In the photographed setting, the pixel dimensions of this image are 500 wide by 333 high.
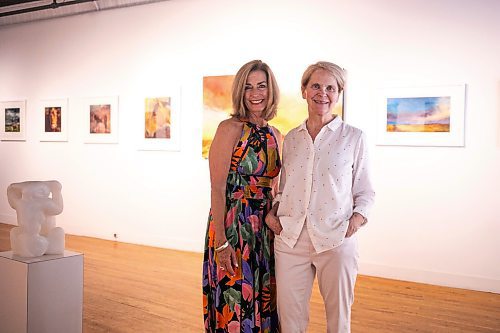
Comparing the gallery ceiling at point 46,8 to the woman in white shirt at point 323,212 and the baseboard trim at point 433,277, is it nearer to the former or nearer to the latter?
the baseboard trim at point 433,277

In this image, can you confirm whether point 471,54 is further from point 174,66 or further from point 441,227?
point 174,66

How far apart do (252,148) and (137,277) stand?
3682 mm

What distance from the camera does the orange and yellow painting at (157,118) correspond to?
26.5 feet

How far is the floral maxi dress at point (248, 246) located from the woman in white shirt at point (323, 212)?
22 centimetres

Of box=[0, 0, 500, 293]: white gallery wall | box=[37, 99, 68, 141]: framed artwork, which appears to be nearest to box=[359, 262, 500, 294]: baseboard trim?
box=[0, 0, 500, 293]: white gallery wall

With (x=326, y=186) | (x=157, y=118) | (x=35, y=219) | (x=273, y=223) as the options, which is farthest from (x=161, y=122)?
(x=326, y=186)

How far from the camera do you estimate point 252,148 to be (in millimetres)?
3049

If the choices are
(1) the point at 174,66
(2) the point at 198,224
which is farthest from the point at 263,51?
(2) the point at 198,224

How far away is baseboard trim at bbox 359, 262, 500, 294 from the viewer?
227 inches

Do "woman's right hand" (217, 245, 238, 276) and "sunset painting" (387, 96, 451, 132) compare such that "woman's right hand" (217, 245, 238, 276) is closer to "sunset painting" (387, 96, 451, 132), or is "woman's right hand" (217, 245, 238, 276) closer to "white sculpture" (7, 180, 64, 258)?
"white sculpture" (7, 180, 64, 258)

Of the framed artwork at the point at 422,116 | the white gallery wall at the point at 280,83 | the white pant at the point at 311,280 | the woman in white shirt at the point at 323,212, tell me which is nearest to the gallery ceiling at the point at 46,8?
the white gallery wall at the point at 280,83

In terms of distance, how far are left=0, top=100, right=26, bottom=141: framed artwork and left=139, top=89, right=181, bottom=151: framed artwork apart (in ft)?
10.4

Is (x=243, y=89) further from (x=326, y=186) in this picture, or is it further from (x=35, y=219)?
(x=35, y=219)

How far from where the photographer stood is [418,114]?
6129mm
